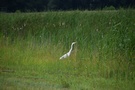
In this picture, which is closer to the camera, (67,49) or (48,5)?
(67,49)

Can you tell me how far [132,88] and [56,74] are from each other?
1.68m

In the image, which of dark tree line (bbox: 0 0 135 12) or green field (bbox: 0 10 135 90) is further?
dark tree line (bbox: 0 0 135 12)

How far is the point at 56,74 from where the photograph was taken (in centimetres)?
621

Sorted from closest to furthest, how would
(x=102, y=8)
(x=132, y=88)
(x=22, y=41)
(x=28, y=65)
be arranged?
(x=132, y=88), (x=28, y=65), (x=102, y=8), (x=22, y=41)

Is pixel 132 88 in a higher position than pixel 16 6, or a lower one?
lower

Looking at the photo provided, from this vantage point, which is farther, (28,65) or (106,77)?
(28,65)

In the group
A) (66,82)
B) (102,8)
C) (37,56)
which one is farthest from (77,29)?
(66,82)

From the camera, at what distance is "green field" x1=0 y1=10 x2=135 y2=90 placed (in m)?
5.62

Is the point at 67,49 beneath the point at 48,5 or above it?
beneath

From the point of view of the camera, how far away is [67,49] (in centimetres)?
761

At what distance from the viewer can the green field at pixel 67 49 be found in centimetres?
562

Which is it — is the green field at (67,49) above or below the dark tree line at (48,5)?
below

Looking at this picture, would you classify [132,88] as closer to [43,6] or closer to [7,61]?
[7,61]

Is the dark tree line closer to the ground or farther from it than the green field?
farther from it
